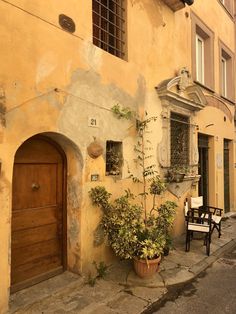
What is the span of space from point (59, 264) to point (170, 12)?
6.04m

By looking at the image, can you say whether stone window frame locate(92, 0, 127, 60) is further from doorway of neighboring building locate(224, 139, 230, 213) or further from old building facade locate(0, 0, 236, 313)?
doorway of neighboring building locate(224, 139, 230, 213)

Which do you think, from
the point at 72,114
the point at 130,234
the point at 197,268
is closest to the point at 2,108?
the point at 72,114

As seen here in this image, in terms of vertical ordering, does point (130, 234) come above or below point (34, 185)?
below

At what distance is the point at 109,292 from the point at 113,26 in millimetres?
4658

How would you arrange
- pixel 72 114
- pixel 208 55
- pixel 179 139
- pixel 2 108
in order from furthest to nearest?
pixel 208 55 → pixel 179 139 → pixel 72 114 → pixel 2 108

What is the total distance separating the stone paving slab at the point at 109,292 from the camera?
3.55m

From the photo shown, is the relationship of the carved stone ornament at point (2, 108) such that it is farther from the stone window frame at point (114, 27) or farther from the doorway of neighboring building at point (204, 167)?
the doorway of neighboring building at point (204, 167)

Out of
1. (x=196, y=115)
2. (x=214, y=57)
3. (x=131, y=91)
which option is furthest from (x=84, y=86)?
(x=214, y=57)

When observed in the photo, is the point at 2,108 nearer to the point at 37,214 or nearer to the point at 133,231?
the point at 37,214

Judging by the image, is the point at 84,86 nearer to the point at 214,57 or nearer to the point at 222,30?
the point at 214,57

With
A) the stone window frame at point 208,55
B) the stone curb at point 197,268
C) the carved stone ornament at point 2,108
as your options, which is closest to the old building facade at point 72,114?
the carved stone ornament at point 2,108

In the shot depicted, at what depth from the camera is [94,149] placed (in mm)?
4410

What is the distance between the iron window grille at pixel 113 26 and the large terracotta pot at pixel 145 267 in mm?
3702

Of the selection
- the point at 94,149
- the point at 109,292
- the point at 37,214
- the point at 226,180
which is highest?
the point at 94,149
